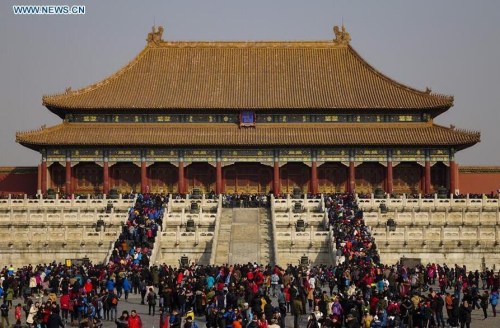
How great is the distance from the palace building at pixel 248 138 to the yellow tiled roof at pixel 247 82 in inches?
5.5

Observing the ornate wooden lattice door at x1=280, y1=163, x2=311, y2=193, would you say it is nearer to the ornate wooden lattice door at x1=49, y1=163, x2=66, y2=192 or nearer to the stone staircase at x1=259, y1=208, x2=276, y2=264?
the ornate wooden lattice door at x1=49, y1=163, x2=66, y2=192

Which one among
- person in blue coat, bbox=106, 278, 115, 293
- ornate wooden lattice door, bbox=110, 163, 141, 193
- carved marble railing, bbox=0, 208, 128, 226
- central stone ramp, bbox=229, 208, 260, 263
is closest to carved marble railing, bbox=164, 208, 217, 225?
central stone ramp, bbox=229, 208, 260, 263

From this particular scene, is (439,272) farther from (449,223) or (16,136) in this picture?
(16,136)

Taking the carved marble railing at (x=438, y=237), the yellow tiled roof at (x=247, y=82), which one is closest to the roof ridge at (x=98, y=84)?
the yellow tiled roof at (x=247, y=82)

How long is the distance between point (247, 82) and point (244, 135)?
612cm

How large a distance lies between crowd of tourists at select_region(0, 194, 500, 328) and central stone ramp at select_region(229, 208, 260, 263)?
281cm

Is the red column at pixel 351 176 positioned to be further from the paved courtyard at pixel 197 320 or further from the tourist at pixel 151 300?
the tourist at pixel 151 300

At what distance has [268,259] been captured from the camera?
4656 centimetres

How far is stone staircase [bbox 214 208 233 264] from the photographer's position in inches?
1848

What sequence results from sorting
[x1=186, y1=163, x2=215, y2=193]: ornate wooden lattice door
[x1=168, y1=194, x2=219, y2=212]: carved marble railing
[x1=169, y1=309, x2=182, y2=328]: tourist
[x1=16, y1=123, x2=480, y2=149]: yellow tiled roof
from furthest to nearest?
[x1=186, y1=163, x2=215, y2=193]: ornate wooden lattice door, [x1=16, y1=123, x2=480, y2=149]: yellow tiled roof, [x1=168, y1=194, x2=219, y2=212]: carved marble railing, [x1=169, y1=309, x2=182, y2=328]: tourist

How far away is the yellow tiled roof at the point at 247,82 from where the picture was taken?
246 ft

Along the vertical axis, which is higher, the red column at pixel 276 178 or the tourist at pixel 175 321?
the red column at pixel 276 178

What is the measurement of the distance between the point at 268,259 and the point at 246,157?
88.8ft

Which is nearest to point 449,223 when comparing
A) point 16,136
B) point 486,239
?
point 486,239
